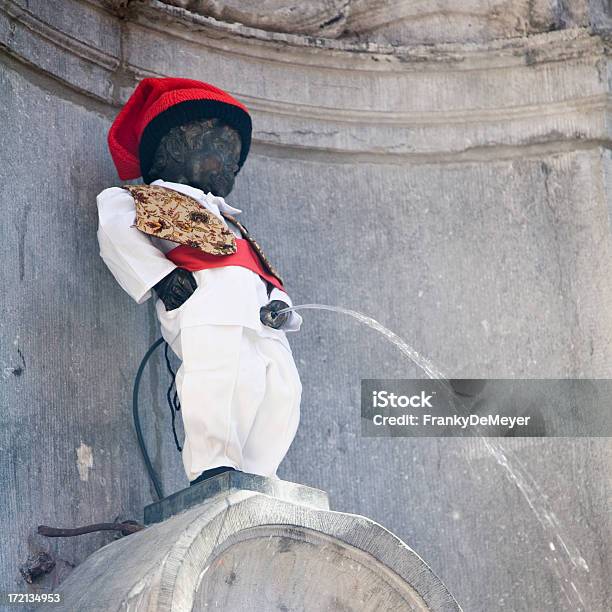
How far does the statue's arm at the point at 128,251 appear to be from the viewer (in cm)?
432

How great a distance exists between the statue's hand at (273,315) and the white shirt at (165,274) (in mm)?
17

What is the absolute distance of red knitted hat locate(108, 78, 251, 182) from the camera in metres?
4.62

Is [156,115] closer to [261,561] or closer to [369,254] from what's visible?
[369,254]

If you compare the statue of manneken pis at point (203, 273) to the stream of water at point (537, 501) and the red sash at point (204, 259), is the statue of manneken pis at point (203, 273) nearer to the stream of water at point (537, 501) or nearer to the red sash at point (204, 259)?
the red sash at point (204, 259)

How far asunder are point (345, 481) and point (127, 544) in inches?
44.0

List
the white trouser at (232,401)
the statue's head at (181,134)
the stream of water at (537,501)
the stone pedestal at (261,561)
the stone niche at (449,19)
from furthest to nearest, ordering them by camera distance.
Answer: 1. the stone niche at (449,19)
2. the stream of water at (537,501)
3. the statue's head at (181,134)
4. the white trouser at (232,401)
5. the stone pedestal at (261,561)

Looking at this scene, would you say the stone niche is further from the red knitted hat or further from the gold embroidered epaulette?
the gold embroidered epaulette

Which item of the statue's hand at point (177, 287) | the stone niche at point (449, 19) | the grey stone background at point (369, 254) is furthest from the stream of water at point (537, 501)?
the stone niche at point (449, 19)

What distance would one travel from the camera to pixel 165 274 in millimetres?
4301

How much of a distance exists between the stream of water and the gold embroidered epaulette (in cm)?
52

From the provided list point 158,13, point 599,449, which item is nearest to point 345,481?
point 599,449

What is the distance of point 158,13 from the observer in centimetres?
521

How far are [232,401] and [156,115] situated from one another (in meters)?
0.98

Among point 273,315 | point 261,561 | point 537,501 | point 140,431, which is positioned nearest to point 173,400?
point 140,431
